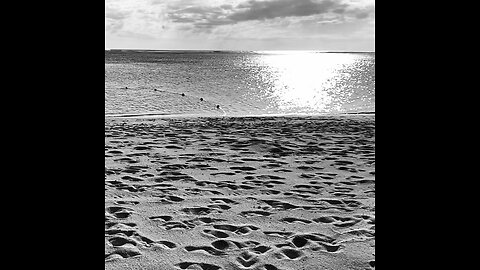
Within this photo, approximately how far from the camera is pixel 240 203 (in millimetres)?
5770

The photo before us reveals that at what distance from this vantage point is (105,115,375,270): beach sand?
4.15m

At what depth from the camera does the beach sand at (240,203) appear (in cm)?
415
